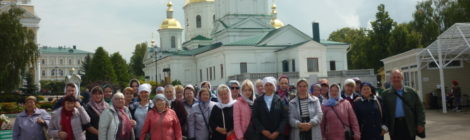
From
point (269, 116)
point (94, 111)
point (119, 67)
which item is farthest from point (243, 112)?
point (119, 67)

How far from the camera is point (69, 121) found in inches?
303

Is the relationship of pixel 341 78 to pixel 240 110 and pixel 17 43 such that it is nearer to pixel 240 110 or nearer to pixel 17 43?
pixel 17 43

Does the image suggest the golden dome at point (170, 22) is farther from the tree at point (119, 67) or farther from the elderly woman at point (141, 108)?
the elderly woman at point (141, 108)

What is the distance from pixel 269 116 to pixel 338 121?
129 cm

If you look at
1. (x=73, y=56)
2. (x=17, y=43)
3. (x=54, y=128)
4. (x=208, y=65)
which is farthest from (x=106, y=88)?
(x=73, y=56)

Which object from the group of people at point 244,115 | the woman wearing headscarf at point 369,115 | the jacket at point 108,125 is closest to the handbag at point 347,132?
the group of people at point 244,115

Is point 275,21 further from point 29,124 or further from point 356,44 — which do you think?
point 29,124

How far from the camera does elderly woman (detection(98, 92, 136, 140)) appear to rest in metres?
7.48

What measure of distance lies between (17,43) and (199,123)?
28.9m

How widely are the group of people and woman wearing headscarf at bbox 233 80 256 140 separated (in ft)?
0.05

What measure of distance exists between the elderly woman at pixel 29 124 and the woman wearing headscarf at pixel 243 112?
3.52 meters

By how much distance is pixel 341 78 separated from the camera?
1799 inches

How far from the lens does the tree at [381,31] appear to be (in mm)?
54406

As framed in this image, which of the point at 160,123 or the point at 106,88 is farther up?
the point at 106,88
